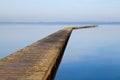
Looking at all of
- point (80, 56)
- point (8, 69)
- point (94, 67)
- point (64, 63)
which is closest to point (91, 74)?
point (94, 67)

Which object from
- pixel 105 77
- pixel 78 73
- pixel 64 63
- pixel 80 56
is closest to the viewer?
pixel 105 77

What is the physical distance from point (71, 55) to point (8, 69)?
13.4 metres

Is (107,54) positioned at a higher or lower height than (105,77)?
lower

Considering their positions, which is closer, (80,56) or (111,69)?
(111,69)

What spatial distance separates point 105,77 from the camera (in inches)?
448

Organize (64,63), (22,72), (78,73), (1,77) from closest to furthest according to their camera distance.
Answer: (1,77) → (22,72) → (78,73) → (64,63)

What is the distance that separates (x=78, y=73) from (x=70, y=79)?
75 centimetres

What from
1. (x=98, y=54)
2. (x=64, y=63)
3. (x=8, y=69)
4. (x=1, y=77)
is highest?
(x=1, y=77)

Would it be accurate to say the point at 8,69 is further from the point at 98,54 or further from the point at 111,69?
the point at 98,54

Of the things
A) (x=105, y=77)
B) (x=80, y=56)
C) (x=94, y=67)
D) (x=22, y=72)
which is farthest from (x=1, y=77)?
(x=80, y=56)

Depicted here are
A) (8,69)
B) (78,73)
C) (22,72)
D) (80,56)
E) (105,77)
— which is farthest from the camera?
(80,56)

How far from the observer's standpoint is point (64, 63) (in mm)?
14492

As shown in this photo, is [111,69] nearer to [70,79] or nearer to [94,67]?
[94,67]

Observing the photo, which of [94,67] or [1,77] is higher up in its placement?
[1,77]
